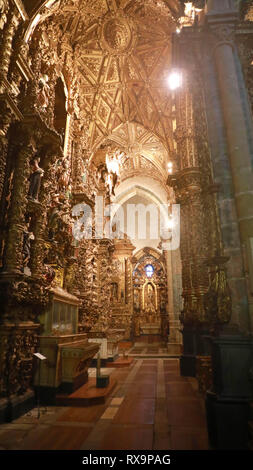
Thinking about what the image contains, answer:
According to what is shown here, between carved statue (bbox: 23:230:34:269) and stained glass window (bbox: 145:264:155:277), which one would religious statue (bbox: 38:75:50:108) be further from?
stained glass window (bbox: 145:264:155:277)

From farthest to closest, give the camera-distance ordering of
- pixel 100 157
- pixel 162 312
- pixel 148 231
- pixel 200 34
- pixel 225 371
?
pixel 148 231, pixel 162 312, pixel 100 157, pixel 200 34, pixel 225 371

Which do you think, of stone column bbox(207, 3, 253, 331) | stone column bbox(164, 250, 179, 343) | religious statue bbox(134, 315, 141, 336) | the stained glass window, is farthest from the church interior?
the stained glass window

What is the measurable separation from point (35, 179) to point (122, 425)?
5.29m

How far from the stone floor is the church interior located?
3cm

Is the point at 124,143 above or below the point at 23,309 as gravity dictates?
above

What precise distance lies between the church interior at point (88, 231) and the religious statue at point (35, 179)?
0.03 metres

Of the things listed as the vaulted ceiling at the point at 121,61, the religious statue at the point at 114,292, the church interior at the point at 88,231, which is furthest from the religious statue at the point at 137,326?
the vaulted ceiling at the point at 121,61

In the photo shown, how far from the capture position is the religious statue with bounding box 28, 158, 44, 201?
253 inches

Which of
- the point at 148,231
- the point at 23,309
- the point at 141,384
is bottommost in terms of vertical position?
the point at 141,384

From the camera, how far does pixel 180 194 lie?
9.10 m

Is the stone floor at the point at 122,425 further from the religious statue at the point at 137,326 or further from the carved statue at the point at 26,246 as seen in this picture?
the religious statue at the point at 137,326

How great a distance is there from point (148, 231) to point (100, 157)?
10.9m

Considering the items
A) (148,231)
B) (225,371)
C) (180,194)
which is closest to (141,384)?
(225,371)
